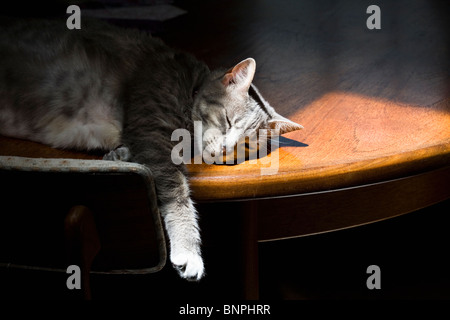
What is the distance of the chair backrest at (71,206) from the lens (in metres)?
0.51

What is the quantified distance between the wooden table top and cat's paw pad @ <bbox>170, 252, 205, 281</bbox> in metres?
0.13

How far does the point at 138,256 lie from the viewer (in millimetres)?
632

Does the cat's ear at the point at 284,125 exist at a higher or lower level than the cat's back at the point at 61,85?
lower

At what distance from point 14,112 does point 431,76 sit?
43.1 inches

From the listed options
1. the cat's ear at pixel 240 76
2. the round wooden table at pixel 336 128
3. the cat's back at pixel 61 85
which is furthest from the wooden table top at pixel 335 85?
the cat's back at pixel 61 85

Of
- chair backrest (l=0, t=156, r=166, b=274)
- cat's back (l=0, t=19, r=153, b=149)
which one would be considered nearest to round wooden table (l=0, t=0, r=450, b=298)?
chair backrest (l=0, t=156, r=166, b=274)

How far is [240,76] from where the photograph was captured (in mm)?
1054

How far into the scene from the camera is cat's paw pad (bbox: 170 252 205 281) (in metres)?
0.77

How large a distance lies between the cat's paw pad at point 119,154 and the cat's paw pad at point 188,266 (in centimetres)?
24

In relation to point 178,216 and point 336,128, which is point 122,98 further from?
point 336,128

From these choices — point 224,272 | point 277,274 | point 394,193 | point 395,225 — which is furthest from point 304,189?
point 224,272

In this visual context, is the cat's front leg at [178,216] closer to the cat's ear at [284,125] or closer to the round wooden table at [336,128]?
the round wooden table at [336,128]

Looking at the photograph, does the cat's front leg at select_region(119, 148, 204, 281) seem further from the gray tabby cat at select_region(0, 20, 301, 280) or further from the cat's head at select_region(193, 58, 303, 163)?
the cat's head at select_region(193, 58, 303, 163)
